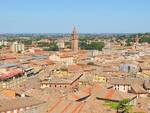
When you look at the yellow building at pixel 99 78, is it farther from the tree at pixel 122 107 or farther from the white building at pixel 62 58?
the white building at pixel 62 58

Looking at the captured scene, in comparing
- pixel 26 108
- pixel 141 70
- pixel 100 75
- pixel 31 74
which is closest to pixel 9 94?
pixel 26 108

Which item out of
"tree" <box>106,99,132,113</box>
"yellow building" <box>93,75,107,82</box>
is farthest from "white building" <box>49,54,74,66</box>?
"tree" <box>106,99,132,113</box>

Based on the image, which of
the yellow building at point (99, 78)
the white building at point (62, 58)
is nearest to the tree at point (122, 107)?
the yellow building at point (99, 78)

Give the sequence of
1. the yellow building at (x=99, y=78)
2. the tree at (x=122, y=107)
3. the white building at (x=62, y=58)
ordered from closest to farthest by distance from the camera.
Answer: the tree at (x=122, y=107) < the yellow building at (x=99, y=78) < the white building at (x=62, y=58)

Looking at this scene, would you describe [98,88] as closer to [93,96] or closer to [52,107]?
[93,96]

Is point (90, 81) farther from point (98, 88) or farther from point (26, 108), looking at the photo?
point (26, 108)

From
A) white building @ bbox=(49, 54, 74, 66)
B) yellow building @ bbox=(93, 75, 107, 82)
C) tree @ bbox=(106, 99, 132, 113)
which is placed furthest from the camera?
white building @ bbox=(49, 54, 74, 66)

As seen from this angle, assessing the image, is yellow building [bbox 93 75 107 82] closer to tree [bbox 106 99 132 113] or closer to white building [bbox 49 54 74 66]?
tree [bbox 106 99 132 113]

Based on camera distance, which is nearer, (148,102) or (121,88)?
(148,102)

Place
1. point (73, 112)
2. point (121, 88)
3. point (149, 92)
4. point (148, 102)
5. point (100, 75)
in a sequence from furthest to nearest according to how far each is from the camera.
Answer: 1. point (100, 75)
2. point (121, 88)
3. point (149, 92)
4. point (148, 102)
5. point (73, 112)

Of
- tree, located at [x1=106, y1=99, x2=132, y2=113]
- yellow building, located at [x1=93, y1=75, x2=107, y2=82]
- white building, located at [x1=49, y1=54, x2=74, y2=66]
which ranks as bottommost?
white building, located at [x1=49, y1=54, x2=74, y2=66]

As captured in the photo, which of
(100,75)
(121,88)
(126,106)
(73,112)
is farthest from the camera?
(100,75)
